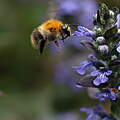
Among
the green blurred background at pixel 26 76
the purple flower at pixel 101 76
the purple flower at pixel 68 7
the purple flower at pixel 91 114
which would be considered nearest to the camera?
the purple flower at pixel 101 76

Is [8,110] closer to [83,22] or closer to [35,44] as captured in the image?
[83,22]

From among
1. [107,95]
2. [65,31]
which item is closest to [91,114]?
[107,95]

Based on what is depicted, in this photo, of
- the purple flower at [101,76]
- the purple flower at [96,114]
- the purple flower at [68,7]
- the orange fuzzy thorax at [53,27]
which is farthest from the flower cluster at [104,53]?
the purple flower at [68,7]

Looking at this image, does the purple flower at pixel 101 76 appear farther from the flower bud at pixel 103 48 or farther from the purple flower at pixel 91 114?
the purple flower at pixel 91 114

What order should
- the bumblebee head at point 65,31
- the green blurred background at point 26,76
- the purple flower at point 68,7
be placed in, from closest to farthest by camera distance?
1. the bumblebee head at point 65,31
2. the purple flower at point 68,7
3. the green blurred background at point 26,76

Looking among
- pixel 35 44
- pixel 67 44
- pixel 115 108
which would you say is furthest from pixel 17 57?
pixel 115 108

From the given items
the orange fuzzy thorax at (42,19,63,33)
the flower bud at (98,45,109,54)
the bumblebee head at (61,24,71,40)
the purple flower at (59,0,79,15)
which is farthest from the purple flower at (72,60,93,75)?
the purple flower at (59,0,79,15)

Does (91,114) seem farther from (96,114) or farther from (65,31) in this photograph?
(65,31)

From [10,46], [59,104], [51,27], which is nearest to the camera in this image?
[51,27]
